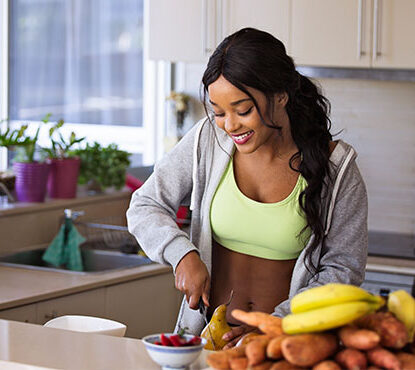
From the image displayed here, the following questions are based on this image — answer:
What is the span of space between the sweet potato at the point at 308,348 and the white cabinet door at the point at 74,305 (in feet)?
5.58

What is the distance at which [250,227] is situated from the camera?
2.12 m

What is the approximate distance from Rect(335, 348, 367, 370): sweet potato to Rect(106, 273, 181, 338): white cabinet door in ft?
6.20

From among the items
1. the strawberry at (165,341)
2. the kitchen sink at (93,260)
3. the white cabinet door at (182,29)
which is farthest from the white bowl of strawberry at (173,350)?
the white cabinet door at (182,29)

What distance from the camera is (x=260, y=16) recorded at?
3814mm

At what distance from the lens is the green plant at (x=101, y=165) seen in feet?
12.7

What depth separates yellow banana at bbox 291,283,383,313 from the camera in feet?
4.66

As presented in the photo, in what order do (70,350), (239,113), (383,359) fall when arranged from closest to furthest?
(383,359) → (70,350) → (239,113)

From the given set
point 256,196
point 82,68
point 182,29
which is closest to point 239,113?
point 256,196

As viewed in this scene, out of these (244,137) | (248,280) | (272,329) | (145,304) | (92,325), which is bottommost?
(145,304)

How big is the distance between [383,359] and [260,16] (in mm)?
2653

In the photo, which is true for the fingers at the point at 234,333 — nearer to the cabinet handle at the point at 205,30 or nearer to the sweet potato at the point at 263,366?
the sweet potato at the point at 263,366

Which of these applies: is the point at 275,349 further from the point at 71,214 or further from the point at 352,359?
the point at 71,214

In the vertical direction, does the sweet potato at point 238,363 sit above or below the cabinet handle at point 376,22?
below

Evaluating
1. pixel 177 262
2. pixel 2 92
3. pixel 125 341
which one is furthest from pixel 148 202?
pixel 2 92
